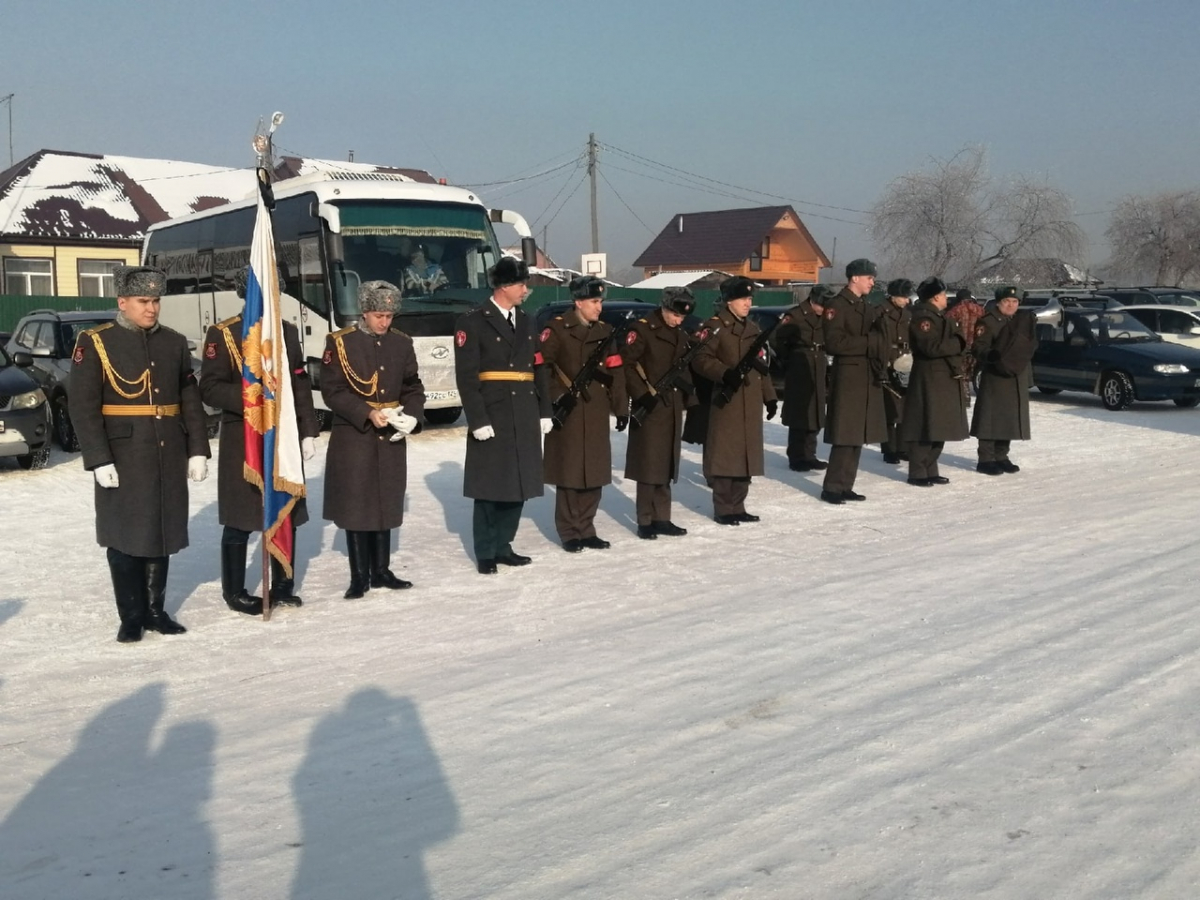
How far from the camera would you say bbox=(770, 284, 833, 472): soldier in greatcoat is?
1165 centimetres

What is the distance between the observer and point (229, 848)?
3.72 m

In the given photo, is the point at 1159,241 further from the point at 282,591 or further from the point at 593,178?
the point at 282,591

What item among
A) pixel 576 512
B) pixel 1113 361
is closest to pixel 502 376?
pixel 576 512

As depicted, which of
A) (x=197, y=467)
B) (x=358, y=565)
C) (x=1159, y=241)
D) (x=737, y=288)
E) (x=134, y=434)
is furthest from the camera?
(x=1159, y=241)

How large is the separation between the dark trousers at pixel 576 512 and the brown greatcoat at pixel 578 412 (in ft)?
0.46

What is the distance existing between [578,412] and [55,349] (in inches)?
359

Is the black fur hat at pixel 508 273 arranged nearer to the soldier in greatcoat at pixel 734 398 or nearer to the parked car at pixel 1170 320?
the soldier in greatcoat at pixel 734 398

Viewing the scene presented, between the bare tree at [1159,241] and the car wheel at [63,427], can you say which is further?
the bare tree at [1159,241]

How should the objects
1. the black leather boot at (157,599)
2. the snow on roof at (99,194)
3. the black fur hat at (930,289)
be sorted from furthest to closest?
the snow on roof at (99,194) < the black fur hat at (930,289) < the black leather boot at (157,599)

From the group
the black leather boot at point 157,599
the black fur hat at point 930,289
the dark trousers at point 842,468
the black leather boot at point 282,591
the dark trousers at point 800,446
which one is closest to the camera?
the black leather boot at point 157,599

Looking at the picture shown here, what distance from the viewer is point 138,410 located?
5.96 meters

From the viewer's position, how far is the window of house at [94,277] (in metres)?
36.2

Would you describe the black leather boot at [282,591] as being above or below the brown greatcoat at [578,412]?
below

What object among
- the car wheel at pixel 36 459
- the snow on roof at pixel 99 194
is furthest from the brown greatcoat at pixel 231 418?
the snow on roof at pixel 99 194
